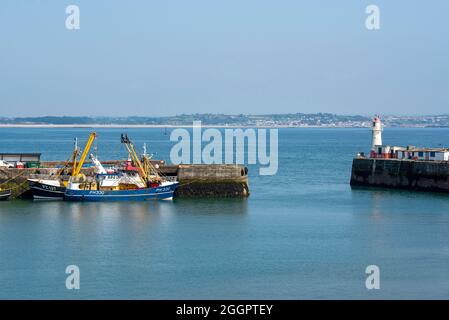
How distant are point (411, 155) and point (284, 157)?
4314 cm

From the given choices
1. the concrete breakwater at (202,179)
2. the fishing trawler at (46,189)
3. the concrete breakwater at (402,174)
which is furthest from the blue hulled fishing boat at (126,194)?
the concrete breakwater at (402,174)

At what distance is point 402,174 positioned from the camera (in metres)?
56.1

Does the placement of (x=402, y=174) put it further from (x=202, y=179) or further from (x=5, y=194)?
(x=5, y=194)

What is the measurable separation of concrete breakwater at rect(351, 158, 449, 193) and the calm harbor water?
1.41 meters

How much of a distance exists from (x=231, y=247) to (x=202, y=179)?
15820 mm

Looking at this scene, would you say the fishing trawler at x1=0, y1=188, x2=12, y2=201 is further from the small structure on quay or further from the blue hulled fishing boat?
the small structure on quay

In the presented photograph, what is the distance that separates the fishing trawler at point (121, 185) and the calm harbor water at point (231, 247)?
112 centimetres

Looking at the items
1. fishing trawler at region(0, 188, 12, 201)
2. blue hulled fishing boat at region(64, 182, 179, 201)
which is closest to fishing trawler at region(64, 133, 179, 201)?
blue hulled fishing boat at region(64, 182, 179, 201)

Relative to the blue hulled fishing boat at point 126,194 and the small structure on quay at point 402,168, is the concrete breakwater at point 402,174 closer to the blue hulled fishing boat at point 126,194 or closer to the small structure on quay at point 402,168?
the small structure on quay at point 402,168

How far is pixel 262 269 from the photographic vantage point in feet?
100

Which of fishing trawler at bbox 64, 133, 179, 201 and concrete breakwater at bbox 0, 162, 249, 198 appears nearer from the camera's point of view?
fishing trawler at bbox 64, 133, 179, 201

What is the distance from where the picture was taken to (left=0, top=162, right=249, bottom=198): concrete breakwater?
49.8 m
